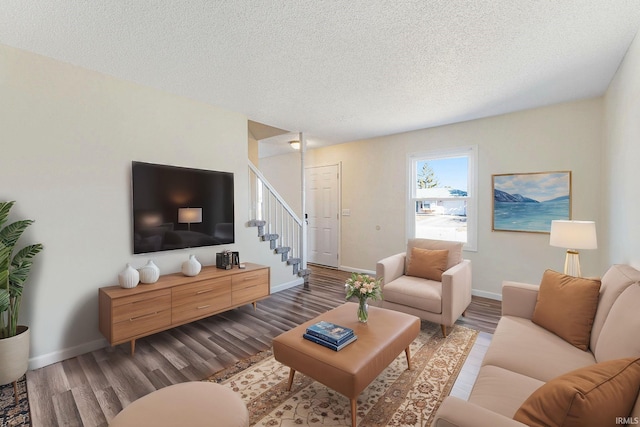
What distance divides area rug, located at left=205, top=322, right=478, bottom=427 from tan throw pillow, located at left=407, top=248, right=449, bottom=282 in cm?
89

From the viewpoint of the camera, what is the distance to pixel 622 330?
135 centimetres

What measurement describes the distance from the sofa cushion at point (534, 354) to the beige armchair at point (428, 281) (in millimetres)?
806

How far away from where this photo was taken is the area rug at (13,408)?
1693mm

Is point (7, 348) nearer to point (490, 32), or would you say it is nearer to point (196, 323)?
point (196, 323)

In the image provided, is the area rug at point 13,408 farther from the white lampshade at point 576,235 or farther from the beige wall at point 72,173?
the white lampshade at point 576,235

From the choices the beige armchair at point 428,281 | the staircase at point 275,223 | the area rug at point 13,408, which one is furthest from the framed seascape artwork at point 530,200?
the area rug at point 13,408

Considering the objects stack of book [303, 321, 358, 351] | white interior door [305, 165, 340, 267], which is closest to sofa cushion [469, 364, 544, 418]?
stack of book [303, 321, 358, 351]

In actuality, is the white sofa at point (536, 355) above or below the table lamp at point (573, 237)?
below

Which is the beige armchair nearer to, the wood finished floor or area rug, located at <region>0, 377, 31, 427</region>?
the wood finished floor

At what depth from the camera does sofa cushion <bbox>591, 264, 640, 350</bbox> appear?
1612 mm

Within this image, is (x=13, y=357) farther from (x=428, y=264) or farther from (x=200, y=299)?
(x=428, y=264)

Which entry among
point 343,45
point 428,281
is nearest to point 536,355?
point 428,281

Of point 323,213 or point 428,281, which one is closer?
point 428,281

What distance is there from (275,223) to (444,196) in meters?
2.67
